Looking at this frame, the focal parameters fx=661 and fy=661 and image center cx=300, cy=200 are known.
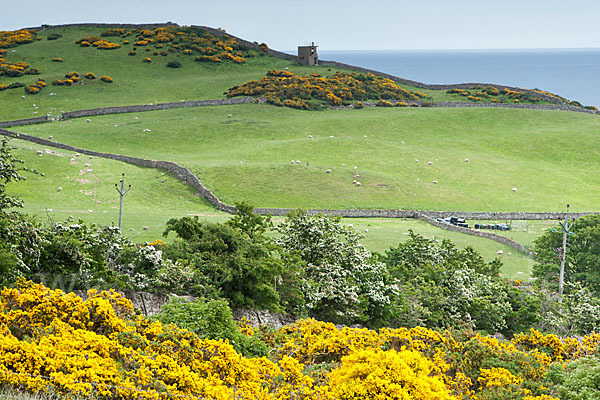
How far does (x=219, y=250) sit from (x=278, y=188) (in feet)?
96.0

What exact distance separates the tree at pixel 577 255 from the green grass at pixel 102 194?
21.0m

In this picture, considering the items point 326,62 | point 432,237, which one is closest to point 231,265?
point 432,237

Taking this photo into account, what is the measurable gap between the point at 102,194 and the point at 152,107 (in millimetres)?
34632

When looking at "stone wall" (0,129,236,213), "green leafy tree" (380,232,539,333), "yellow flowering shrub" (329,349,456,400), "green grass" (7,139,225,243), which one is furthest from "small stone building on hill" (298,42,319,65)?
"yellow flowering shrub" (329,349,456,400)

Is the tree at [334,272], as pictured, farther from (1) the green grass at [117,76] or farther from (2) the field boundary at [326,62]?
(2) the field boundary at [326,62]

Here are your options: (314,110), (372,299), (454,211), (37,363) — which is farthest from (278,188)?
(37,363)

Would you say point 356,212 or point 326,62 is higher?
point 326,62

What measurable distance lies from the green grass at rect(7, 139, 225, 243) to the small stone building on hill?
186ft

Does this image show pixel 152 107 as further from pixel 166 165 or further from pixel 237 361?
pixel 237 361

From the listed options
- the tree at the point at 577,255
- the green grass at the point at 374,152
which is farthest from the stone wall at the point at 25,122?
the tree at the point at 577,255

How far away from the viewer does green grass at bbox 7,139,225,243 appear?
42375 mm

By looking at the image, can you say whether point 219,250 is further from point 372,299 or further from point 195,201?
point 195,201

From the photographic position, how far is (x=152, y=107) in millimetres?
82812

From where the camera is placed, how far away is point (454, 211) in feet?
172
